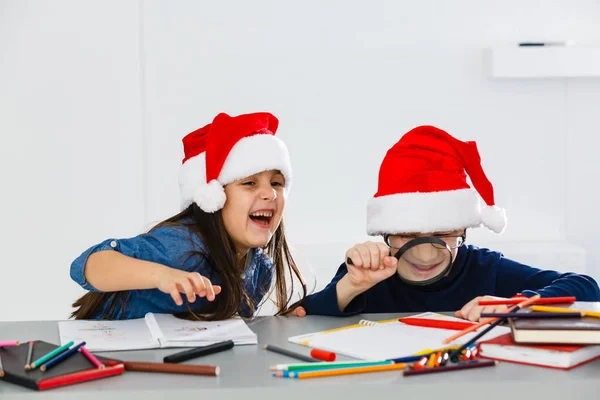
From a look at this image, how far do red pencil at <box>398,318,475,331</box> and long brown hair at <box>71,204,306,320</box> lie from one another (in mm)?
289

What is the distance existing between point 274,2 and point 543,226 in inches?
55.7

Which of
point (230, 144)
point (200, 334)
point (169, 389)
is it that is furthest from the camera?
point (230, 144)

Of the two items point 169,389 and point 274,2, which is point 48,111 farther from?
point 169,389

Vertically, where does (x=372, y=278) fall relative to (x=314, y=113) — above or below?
below

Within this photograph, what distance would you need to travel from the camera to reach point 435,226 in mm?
1829

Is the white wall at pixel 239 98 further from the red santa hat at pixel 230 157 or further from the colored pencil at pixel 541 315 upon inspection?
the colored pencil at pixel 541 315

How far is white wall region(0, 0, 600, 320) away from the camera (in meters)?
3.26

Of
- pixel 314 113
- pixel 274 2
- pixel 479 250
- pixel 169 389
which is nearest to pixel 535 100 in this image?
pixel 314 113

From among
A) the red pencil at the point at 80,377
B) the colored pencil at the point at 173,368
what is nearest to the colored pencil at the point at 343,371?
the colored pencil at the point at 173,368

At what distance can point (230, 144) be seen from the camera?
6.03 feet

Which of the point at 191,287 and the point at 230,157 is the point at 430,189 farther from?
the point at 191,287

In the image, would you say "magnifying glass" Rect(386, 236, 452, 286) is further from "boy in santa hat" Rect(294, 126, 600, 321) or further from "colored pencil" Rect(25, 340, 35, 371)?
"colored pencil" Rect(25, 340, 35, 371)

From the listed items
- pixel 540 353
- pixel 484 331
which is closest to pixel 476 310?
pixel 484 331

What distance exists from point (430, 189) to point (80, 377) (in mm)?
1034
